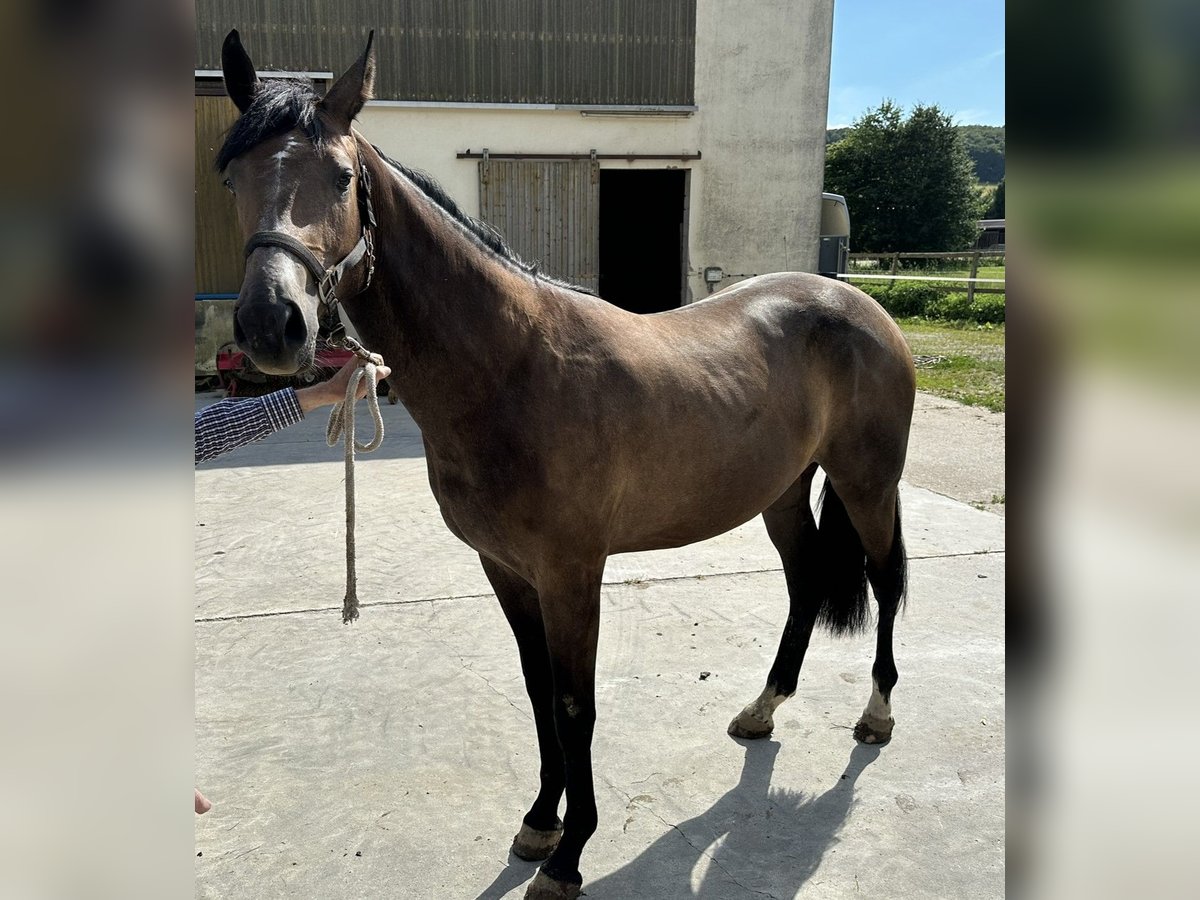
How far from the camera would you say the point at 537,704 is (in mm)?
2553

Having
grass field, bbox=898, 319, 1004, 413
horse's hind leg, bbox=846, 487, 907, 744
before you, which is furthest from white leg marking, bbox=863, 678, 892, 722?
grass field, bbox=898, 319, 1004, 413

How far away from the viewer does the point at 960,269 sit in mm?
17219

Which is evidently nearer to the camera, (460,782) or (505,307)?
(505,307)

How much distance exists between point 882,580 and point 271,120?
2514mm

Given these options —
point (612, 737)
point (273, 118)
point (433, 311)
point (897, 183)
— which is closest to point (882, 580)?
point (612, 737)

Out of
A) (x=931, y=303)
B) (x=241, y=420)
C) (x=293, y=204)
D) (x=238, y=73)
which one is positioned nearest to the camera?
(x=293, y=204)

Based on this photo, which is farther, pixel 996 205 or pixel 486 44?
pixel 486 44

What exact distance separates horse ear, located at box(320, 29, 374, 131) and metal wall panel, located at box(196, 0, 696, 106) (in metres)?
8.14

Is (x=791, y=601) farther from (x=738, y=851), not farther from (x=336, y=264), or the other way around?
(x=336, y=264)

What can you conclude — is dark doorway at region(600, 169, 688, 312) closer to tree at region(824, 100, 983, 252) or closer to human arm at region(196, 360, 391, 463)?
tree at region(824, 100, 983, 252)
